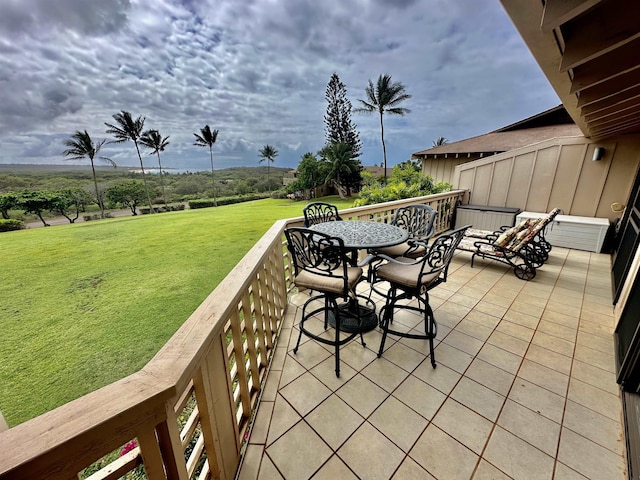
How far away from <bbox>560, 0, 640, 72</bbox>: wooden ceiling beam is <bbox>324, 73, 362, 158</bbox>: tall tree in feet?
78.7

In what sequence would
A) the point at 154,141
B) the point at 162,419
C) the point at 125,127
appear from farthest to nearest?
the point at 154,141 < the point at 125,127 < the point at 162,419

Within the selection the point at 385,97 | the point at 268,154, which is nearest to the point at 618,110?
the point at 385,97

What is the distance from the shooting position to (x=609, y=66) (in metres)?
1.64

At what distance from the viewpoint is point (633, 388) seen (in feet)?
5.44

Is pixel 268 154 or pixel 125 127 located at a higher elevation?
pixel 125 127

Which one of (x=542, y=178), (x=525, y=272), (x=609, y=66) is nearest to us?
(x=609, y=66)

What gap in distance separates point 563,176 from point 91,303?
10.7 metres

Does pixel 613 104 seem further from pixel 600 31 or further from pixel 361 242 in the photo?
pixel 361 242

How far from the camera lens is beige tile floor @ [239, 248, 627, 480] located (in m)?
1.37

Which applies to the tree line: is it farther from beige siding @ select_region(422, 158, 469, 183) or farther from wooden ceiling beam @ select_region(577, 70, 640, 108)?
wooden ceiling beam @ select_region(577, 70, 640, 108)

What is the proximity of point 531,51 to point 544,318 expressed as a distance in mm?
2533

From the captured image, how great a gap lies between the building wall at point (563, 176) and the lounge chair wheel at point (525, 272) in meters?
2.69

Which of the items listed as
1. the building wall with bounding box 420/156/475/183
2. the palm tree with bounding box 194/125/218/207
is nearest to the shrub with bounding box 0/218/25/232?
the palm tree with bounding box 194/125/218/207

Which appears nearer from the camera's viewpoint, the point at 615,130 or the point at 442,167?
the point at 615,130
